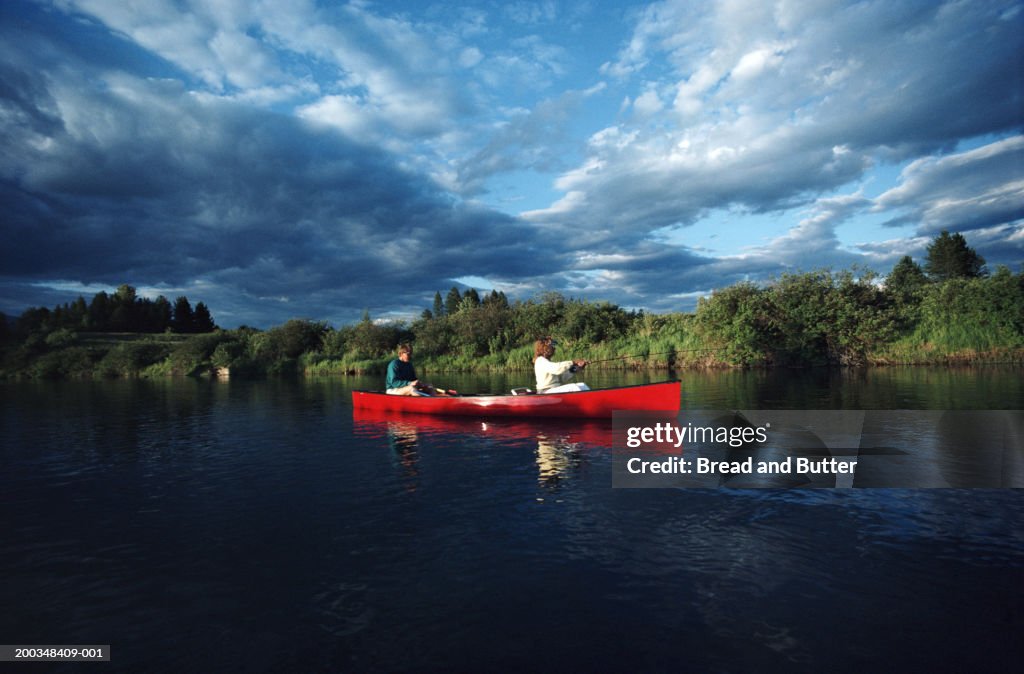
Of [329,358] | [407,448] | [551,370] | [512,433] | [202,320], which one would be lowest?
[407,448]

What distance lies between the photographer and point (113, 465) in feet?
31.9

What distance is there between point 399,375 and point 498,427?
186 inches

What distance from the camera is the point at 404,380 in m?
16.2

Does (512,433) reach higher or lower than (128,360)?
lower

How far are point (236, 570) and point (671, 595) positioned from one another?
3831mm

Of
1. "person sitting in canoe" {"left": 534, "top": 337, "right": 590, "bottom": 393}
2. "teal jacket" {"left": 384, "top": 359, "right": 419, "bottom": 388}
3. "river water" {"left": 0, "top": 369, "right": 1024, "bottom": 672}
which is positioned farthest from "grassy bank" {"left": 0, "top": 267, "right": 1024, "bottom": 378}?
"river water" {"left": 0, "top": 369, "right": 1024, "bottom": 672}

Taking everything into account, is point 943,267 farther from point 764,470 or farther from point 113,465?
point 113,465

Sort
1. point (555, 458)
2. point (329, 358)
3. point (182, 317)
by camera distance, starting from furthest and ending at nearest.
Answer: point (182, 317) < point (329, 358) < point (555, 458)

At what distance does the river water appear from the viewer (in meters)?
3.59

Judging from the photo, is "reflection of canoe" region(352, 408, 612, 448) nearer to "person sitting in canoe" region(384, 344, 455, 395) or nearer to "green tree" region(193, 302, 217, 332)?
"person sitting in canoe" region(384, 344, 455, 395)

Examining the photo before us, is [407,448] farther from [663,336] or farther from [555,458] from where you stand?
[663,336]

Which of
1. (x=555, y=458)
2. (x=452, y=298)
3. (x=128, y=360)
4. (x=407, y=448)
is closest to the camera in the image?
(x=555, y=458)

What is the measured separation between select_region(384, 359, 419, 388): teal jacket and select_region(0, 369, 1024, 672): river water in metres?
6.84

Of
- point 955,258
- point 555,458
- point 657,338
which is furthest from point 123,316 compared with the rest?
point 955,258
